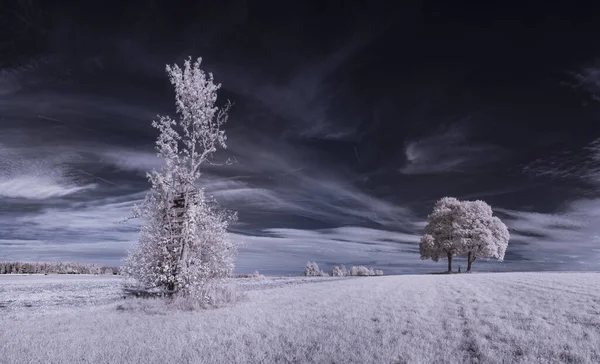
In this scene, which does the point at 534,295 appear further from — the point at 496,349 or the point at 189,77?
the point at 189,77

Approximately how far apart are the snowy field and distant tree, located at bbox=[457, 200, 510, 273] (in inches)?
1828

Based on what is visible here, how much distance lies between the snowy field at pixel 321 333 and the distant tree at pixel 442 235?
46267 millimetres

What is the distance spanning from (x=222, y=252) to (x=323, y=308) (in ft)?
23.2

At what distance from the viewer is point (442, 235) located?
67.3m

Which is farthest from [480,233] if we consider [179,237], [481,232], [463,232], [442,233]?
[179,237]

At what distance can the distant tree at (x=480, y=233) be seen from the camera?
65500mm

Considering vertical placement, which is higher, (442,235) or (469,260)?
(442,235)

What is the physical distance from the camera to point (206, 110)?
84.5 ft

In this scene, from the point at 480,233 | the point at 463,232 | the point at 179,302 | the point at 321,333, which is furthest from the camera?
the point at 480,233

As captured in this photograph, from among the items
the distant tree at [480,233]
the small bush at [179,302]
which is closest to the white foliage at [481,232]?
the distant tree at [480,233]

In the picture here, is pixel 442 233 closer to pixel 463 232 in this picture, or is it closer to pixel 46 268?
pixel 463 232

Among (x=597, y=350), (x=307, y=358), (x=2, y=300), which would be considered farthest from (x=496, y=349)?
(x=2, y=300)

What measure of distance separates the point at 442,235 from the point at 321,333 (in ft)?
194

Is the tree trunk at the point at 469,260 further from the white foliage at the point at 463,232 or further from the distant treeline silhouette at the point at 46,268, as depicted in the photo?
the distant treeline silhouette at the point at 46,268
